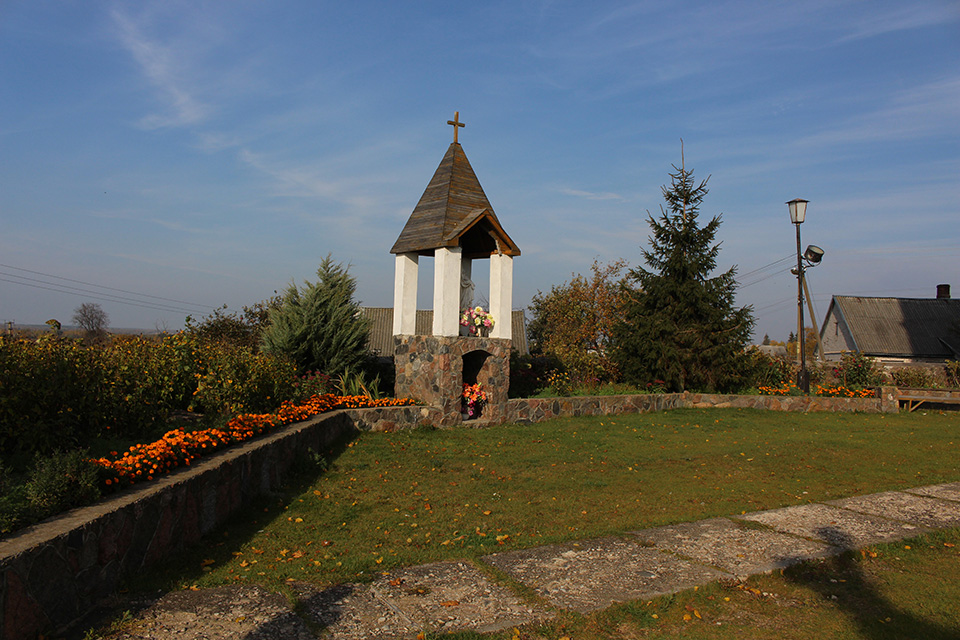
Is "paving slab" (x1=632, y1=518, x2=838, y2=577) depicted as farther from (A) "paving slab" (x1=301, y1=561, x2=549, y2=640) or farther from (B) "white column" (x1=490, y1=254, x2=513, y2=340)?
(B) "white column" (x1=490, y1=254, x2=513, y2=340)

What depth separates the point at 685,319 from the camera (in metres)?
16.2

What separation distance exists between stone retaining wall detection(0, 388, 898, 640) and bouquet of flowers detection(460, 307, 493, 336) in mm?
4964

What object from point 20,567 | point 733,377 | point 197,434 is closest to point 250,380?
point 197,434

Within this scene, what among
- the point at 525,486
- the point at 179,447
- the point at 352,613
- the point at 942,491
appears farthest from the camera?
the point at 525,486

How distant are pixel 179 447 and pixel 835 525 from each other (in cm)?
588

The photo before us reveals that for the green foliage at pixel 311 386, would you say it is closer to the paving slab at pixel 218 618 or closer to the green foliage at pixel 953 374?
the paving slab at pixel 218 618

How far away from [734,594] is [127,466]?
445cm

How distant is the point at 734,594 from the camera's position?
3.97 m

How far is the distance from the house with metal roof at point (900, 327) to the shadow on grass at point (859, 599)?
31.9m

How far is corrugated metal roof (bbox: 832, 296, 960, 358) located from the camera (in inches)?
1272

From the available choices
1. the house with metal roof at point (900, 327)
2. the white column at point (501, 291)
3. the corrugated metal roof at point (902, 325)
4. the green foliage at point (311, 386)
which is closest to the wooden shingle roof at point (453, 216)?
the white column at point (501, 291)

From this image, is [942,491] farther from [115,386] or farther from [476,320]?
[115,386]

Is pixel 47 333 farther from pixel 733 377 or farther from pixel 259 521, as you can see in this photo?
pixel 733 377

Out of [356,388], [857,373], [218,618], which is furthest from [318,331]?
[857,373]
